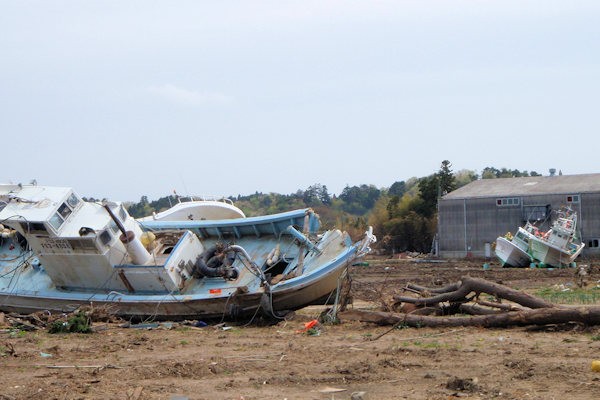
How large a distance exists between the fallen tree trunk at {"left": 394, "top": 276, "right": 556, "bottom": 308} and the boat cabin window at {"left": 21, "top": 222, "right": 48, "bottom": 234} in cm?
903

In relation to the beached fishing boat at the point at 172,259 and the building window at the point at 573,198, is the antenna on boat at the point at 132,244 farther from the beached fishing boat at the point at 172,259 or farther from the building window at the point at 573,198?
the building window at the point at 573,198

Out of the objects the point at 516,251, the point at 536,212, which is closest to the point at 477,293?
the point at 516,251

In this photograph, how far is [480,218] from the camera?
6009 cm

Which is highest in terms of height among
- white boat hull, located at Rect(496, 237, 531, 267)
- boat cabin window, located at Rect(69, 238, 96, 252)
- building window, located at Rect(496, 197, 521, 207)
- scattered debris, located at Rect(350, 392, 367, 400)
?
boat cabin window, located at Rect(69, 238, 96, 252)

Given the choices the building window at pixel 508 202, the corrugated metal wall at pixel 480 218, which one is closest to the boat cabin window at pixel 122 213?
the corrugated metal wall at pixel 480 218

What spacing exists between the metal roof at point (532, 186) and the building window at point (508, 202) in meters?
0.39

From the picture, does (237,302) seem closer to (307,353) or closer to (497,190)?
(307,353)

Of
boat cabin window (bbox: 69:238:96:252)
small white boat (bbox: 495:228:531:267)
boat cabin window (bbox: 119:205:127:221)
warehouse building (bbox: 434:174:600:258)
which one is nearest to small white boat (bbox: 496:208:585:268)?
small white boat (bbox: 495:228:531:267)

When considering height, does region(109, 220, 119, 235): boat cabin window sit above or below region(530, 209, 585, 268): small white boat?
above

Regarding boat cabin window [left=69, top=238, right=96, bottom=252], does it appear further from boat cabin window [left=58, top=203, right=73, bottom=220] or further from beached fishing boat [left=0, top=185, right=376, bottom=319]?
boat cabin window [left=58, top=203, right=73, bottom=220]

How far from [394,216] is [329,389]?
207 ft

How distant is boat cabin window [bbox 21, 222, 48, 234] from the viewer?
21.5 meters

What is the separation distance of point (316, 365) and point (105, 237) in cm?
1028

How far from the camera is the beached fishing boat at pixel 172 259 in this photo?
66.3 feet
